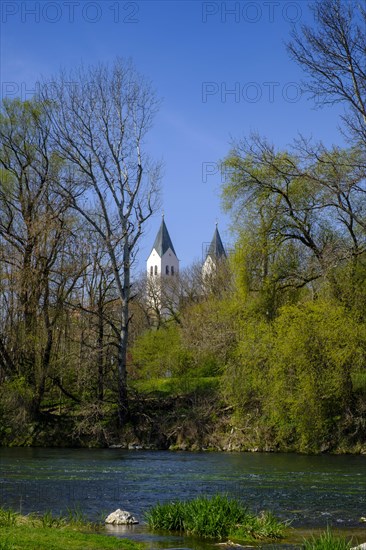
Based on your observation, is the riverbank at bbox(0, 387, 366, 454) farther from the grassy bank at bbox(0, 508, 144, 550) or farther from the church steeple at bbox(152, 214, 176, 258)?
the church steeple at bbox(152, 214, 176, 258)

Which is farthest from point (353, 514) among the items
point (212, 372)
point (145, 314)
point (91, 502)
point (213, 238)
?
point (213, 238)

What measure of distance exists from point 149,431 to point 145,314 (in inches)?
1720

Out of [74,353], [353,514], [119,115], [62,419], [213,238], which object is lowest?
[353,514]

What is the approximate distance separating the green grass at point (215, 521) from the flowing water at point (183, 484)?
0.44 metres

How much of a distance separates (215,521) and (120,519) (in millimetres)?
2267

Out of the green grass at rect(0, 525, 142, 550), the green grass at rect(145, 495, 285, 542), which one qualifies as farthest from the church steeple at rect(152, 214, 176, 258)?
the green grass at rect(0, 525, 142, 550)

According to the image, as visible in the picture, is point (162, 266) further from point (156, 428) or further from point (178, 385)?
point (156, 428)

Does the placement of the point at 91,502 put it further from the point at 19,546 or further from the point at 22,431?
the point at 22,431

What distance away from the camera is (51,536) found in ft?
41.0

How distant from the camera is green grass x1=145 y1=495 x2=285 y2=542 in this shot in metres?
14.3

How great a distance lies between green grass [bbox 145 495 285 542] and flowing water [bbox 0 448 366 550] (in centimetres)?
44

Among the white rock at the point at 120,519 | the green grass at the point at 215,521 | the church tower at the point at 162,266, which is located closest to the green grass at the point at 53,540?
the green grass at the point at 215,521

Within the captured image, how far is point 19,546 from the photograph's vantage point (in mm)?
11133

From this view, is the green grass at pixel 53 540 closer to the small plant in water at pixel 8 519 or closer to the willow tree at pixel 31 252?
the small plant in water at pixel 8 519
